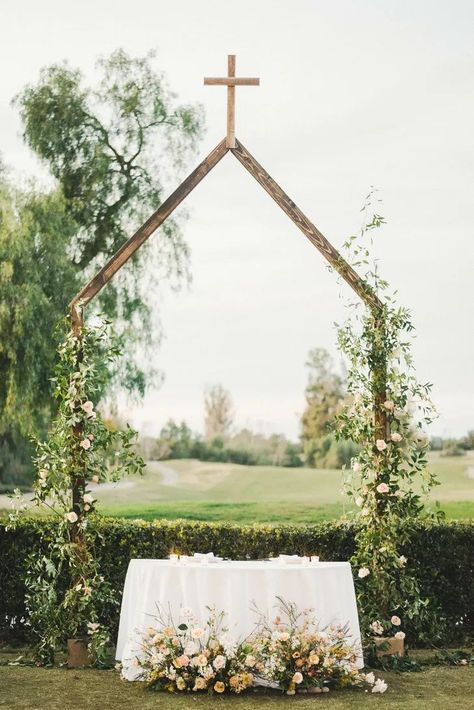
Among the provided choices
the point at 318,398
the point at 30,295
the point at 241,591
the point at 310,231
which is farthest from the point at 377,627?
the point at 318,398

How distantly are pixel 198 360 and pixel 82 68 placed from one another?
4790mm

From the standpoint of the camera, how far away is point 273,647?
206 inches

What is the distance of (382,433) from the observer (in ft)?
21.8

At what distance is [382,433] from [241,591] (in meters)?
1.72

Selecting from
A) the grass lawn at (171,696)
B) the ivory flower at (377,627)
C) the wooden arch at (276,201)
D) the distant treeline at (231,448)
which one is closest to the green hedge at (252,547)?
the ivory flower at (377,627)

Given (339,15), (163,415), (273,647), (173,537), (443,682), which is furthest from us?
(163,415)

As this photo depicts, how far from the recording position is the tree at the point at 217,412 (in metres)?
16.2

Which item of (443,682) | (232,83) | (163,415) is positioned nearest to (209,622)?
(443,682)

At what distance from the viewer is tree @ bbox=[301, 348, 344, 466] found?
15742 mm

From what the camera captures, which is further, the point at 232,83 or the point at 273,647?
the point at 232,83

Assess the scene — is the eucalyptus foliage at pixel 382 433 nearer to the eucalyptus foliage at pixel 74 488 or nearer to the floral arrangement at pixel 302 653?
the floral arrangement at pixel 302 653

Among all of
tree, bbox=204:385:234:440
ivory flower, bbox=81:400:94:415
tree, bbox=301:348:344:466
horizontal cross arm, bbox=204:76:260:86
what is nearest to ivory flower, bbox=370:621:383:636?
ivory flower, bbox=81:400:94:415

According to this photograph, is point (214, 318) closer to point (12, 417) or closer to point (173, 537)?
point (12, 417)

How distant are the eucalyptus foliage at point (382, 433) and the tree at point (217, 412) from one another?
375 inches
